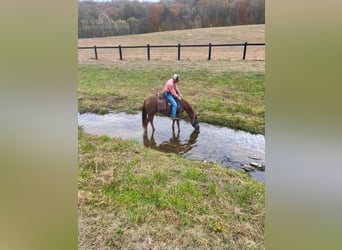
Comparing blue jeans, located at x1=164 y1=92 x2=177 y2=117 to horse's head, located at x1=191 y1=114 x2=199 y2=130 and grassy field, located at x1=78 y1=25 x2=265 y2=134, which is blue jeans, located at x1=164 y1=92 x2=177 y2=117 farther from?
horse's head, located at x1=191 y1=114 x2=199 y2=130

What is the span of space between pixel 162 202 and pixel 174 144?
669 millimetres

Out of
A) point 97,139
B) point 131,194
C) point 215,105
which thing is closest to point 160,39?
point 215,105

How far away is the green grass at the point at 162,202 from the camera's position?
1763mm

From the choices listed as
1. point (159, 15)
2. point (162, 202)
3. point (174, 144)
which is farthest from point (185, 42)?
point (162, 202)

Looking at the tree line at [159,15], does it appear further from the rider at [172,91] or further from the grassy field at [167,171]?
the rider at [172,91]

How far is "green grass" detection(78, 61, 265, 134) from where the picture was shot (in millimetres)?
2236

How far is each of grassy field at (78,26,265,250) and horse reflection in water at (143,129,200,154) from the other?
7cm

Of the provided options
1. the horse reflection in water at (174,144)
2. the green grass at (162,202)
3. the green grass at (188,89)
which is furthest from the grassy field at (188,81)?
the green grass at (162,202)

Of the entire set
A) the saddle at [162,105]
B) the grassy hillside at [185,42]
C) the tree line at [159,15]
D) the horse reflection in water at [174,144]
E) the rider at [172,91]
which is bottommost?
the horse reflection in water at [174,144]

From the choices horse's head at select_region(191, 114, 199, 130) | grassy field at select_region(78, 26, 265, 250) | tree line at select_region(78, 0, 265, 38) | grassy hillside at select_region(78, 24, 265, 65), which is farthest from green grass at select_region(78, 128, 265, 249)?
tree line at select_region(78, 0, 265, 38)

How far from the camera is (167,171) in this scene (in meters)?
2.26

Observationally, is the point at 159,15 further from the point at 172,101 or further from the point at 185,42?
the point at 172,101

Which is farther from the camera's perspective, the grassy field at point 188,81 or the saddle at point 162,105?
the saddle at point 162,105
